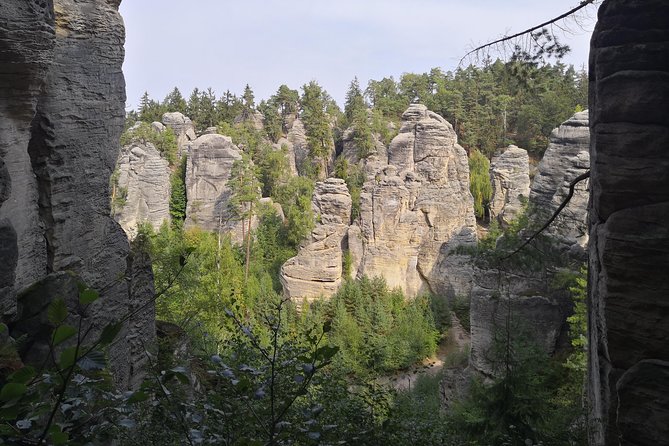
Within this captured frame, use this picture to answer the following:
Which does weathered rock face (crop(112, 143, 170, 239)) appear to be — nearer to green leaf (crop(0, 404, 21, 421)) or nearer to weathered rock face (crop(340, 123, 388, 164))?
weathered rock face (crop(340, 123, 388, 164))

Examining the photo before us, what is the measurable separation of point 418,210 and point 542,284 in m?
11.6

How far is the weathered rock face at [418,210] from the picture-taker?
24547 millimetres

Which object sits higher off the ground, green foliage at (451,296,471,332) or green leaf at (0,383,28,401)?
green leaf at (0,383,28,401)

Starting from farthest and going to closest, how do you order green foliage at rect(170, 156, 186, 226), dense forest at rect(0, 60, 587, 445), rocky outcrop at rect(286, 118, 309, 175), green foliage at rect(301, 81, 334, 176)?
rocky outcrop at rect(286, 118, 309, 175), green foliage at rect(301, 81, 334, 176), green foliage at rect(170, 156, 186, 226), dense forest at rect(0, 60, 587, 445)

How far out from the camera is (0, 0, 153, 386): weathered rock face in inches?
202

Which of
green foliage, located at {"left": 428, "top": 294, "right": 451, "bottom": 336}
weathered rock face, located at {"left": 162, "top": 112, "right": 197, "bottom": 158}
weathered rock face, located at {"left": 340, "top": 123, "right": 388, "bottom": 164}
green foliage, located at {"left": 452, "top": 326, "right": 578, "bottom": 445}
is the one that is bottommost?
green foliage, located at {"left": 428, "top": 294, "right": 451, "bottom": 336}

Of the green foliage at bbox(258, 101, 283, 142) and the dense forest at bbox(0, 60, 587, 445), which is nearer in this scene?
the dense forest at bbox(0, 60, 587, 445)

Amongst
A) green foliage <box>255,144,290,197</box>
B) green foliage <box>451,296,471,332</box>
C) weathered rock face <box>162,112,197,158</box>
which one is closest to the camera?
green foliage <box>451,296,471,332</box>

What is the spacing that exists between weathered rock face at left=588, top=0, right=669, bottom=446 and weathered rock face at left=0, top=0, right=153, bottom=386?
459 cm

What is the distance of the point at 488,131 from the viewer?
119 ft

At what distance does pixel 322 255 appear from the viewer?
22547mm

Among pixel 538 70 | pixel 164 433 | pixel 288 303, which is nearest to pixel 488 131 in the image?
pixel 288 303

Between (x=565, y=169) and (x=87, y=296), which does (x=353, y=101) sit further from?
(x=87, y=296)

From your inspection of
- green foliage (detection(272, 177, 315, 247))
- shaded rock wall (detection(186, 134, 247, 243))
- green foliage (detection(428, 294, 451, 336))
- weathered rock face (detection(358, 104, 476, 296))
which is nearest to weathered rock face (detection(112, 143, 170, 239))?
shaded rock wall (detection(186, 134, 247, 243))
